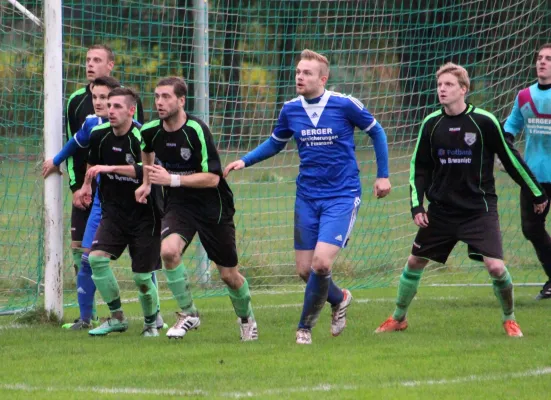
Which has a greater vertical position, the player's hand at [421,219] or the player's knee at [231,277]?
the player's hand at [421,219]

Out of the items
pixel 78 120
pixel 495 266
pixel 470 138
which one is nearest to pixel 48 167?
pixel 78 120

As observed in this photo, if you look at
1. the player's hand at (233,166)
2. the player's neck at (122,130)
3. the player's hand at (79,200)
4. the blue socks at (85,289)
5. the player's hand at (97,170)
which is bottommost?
the blue socks at (85,289)

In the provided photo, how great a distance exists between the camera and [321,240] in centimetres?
830

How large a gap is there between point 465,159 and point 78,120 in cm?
320

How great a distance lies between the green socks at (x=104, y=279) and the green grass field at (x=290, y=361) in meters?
0.32

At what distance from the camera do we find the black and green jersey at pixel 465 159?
8461 mm

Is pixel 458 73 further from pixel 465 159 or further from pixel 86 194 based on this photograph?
pixel 86 194

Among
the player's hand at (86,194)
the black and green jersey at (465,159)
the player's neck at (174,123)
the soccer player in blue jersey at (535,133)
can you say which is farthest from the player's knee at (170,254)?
the soccer player in blue jersey at (535,133)

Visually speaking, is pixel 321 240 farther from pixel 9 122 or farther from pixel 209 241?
pixel 9 122

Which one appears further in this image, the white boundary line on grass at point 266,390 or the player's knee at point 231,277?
the player's knee at point 231,277

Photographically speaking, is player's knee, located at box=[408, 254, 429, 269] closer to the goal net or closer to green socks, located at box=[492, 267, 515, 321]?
green socks, located at box=[492, 267, 515, 321]

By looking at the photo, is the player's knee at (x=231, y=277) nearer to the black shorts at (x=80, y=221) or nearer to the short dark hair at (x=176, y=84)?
the short dark hair at (x=176, y=84)

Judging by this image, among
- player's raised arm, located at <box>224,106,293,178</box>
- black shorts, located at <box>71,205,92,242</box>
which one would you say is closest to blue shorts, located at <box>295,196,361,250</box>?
player's raised arm, located at <box>224,106,293,178</box>

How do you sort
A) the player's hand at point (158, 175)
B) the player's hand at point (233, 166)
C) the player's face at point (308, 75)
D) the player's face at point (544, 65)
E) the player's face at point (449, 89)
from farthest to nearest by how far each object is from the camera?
the player's face at point (544, 65), the player's face at point (449, 89), the player's face at point (308, 75), the player's hand at point (233, 166), the player's hand at point (158, 175)
